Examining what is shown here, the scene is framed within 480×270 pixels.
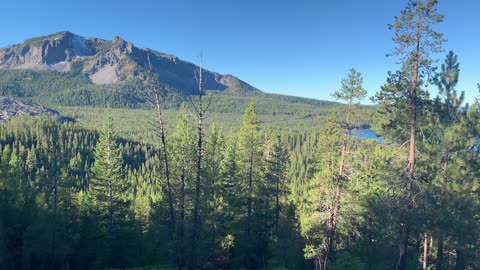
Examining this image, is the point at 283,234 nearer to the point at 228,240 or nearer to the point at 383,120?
the point at 228,240

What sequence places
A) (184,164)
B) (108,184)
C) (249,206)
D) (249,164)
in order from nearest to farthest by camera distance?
1. (184,164)
2. (249,206)
3. (249,164)
4. (108,184)

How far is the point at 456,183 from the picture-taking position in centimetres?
1792

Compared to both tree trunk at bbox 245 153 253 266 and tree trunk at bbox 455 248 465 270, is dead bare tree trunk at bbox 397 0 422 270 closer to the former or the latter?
tree trunk at bbox 455 248 465 270

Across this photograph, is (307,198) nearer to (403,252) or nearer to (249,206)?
(249,206)

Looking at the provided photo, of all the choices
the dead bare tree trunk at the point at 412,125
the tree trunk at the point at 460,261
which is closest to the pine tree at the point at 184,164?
the dead bare tree trunk at the point at 412,125

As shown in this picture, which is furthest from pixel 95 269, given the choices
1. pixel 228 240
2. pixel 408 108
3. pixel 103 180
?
pixel 408 108

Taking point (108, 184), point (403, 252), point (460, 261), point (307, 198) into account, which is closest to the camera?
point (403, 252)

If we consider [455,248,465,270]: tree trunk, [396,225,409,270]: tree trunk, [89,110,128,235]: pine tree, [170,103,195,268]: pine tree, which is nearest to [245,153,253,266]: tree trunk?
[170,103,195,268]: pine tree

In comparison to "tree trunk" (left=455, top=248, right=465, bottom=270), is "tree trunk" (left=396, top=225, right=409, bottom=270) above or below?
above

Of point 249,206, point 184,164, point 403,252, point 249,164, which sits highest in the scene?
point 184,164

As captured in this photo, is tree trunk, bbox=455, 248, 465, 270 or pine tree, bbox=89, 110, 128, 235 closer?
tree trunk, bbox=455, 248, 465, 270

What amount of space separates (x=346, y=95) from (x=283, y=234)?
14.6 m

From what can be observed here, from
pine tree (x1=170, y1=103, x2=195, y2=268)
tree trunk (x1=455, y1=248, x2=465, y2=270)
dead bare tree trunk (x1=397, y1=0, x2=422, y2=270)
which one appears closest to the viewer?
dead bare tree trunk (x1=397, y1=0, x2=422, y2=270)

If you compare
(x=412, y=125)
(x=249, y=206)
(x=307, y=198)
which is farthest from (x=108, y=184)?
(x=412, y=125)
